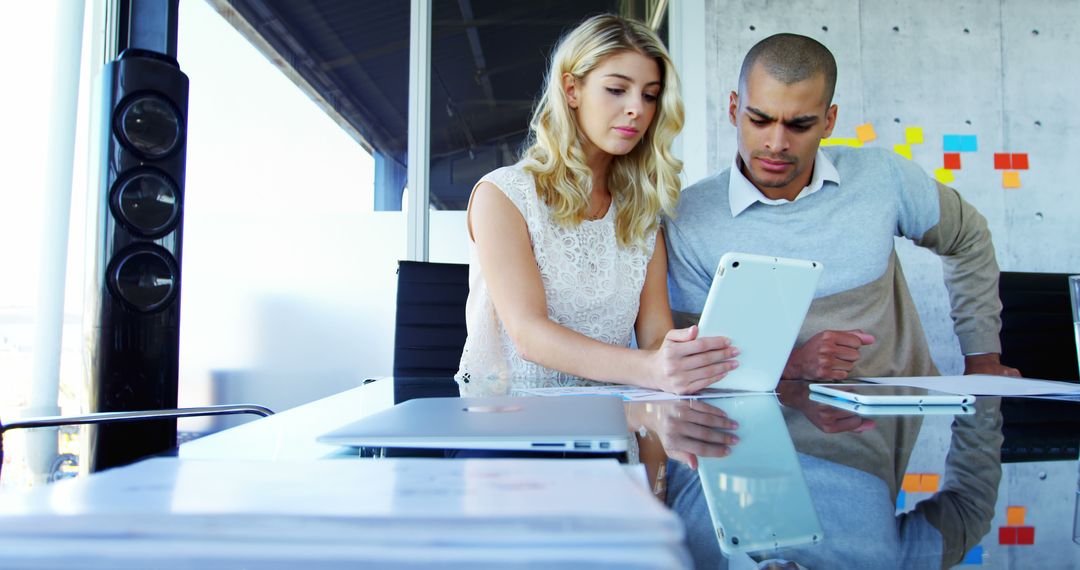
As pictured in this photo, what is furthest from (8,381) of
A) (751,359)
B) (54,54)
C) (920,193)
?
(920,193)

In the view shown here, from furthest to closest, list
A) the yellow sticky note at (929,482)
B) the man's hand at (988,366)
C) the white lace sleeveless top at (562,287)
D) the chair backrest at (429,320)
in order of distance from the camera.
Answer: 1. the chair backrest at (429,320)
2. the man's hand at (988,366)
3. the white lace sleeveless top at (562,287)
4. the yellow sticky note at (929,482)

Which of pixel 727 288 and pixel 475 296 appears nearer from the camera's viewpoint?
pixel 727 288

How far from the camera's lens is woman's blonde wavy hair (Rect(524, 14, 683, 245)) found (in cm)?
148

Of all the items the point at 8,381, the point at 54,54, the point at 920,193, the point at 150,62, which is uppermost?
the point at 54,54

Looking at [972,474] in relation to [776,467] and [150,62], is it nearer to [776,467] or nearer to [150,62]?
[776,467]

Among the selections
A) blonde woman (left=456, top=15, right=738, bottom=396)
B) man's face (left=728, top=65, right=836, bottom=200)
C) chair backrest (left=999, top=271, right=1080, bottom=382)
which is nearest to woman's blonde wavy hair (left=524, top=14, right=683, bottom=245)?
blonde woman (left=456, top=15, right=738, bottom=396)

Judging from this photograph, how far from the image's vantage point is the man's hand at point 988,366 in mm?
1594

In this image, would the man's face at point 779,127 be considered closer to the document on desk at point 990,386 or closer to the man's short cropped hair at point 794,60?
the man's short cropped hair at point 794,60

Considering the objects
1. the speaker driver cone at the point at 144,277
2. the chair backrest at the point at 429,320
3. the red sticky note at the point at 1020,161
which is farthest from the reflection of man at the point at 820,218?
the red sticky note at the point at 1020,161

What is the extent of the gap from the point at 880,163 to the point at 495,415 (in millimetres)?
1486

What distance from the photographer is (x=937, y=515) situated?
40cm

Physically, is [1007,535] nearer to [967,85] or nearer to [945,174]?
[945,174]

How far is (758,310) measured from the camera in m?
1.04

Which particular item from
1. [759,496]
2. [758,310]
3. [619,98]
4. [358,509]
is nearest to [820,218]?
[619,98]
